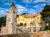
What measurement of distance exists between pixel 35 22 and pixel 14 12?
12.4m

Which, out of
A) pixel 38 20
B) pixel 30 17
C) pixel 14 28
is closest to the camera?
pixel 14 28

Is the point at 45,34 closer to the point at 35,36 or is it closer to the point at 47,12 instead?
the point at 35,36

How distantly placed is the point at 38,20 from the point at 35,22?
199 centimetres

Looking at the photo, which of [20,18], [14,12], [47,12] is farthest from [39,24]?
[14,12]

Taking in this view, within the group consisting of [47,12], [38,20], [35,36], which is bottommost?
[35,36]

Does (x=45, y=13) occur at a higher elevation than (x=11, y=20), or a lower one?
higher

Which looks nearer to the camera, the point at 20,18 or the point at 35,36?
the point at 35,36

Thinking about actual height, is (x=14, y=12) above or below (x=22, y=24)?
above

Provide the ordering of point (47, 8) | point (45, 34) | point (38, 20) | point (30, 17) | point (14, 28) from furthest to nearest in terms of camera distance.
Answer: point (30, 17) < point (38, 20) < point (47, 8) < point (14, 28) < point (45, 34)

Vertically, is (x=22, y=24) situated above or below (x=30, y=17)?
below

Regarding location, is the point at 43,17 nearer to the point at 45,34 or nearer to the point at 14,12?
Result: the point at 45,34

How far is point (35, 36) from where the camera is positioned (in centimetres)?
2547

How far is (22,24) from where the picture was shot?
40.8 metres

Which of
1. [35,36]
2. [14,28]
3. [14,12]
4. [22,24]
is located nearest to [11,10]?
[14,12]
